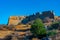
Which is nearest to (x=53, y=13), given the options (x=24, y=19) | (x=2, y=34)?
(x=24, y=19)

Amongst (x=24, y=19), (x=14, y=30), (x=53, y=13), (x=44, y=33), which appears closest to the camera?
(x=44, y=33)

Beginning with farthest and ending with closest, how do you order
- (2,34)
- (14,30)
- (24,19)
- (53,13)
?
(24,19)
(53,13)
(14,30)
(2,34)

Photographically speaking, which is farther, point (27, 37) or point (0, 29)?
point (0, 29)

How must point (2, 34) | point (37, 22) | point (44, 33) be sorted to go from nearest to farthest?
point (44, 33), point (37, 22), point (2, 34)

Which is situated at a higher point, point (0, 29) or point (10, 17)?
point (10, 17)

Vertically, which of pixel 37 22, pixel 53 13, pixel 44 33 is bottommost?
pixel 44 33

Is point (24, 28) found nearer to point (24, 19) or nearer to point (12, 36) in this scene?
point (12, 36)

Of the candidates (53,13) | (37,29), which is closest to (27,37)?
(37,29)

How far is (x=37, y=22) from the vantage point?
77.8 metres

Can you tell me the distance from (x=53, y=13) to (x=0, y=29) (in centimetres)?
2993

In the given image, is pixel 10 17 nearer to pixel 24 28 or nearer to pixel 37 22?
Result: pixel 24 28

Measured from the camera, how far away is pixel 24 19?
4820 inches

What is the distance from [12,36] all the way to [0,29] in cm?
1475

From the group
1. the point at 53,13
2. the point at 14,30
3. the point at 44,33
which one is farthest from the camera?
the point at 53,13
